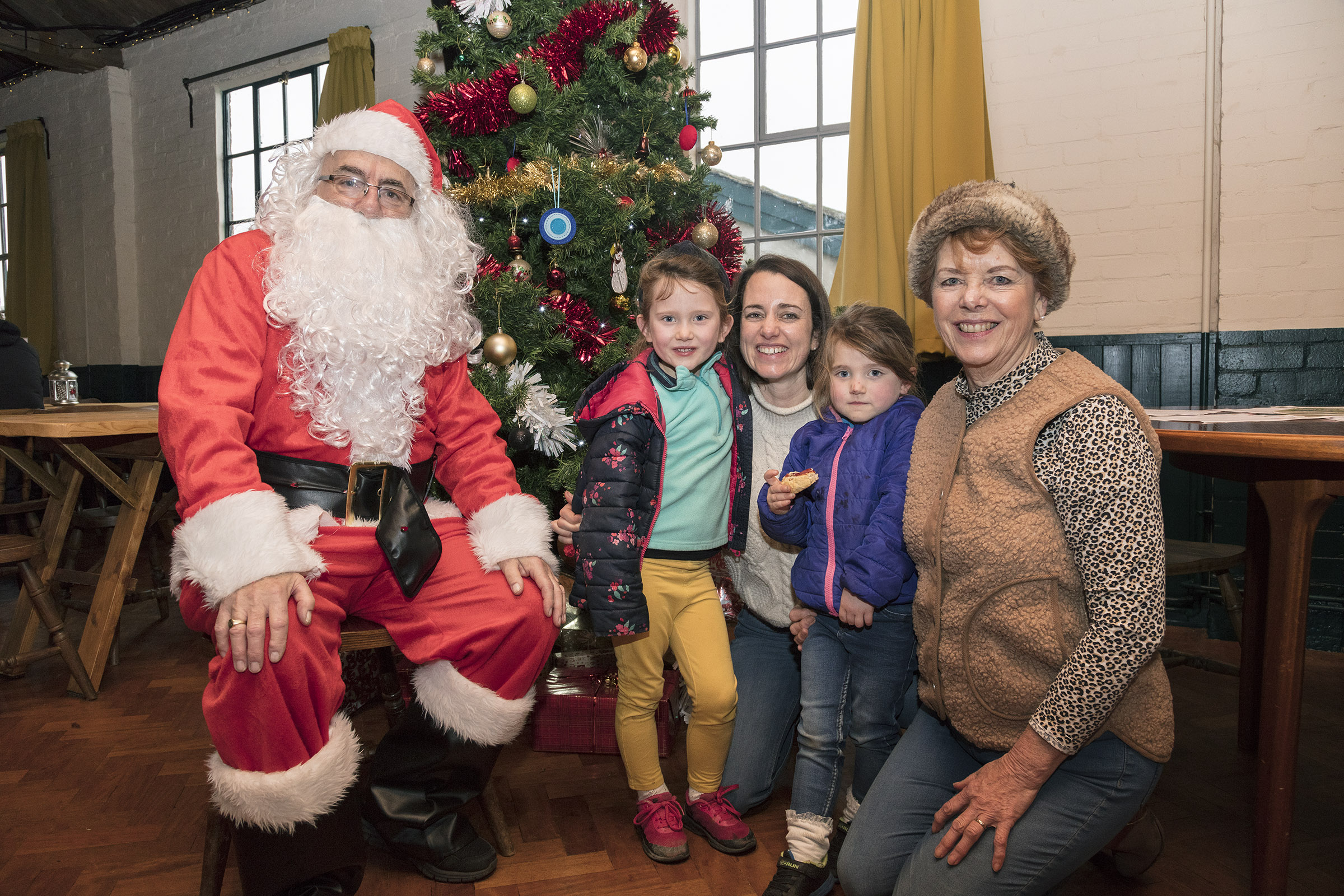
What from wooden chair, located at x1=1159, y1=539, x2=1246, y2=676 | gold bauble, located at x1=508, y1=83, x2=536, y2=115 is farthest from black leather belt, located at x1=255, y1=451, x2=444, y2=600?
wooden chair, located at x1=1159, y1=539, x2=1246, y2=676

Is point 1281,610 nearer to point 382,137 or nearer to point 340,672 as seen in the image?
point 340,672

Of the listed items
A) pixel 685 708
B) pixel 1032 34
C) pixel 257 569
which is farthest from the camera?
pixel 1032 34

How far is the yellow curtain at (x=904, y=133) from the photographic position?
352cm

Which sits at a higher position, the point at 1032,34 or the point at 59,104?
the point at 59,104

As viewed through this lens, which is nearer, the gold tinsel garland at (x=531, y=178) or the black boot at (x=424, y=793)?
the black boot at (x=424, y=793)

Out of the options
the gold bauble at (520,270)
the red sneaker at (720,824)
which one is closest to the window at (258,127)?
the gold bauble at (520,270)

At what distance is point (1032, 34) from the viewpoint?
3.48m

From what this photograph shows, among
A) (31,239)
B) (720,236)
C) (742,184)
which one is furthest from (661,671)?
(31,239)

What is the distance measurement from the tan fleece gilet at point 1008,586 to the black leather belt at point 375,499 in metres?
1.05

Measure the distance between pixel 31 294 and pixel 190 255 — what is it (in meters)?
2.01

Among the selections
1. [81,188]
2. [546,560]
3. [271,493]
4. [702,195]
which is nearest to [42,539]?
[271,493]

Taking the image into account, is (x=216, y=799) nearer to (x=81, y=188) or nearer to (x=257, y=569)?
(x=257, y=569)

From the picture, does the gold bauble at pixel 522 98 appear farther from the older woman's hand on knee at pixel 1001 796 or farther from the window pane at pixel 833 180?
the older woman's hand on knee at pixel 1001 796

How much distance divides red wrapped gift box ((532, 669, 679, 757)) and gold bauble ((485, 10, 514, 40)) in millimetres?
2203
